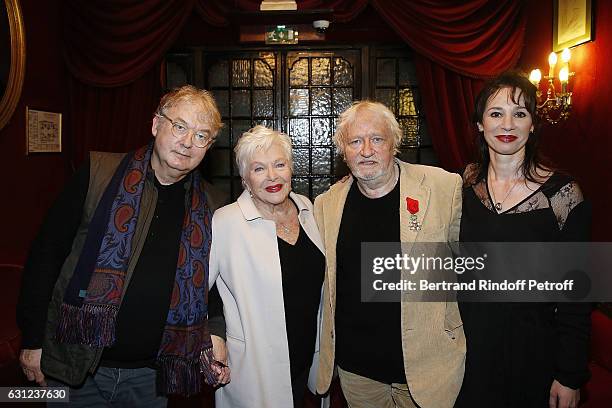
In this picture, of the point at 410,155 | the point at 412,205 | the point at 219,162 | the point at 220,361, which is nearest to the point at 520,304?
the point at 412,205

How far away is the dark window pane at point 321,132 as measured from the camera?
15.7 feet

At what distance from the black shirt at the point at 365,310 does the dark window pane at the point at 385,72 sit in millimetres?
2967

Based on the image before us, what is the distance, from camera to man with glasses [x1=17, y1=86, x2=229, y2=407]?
1.73 metres

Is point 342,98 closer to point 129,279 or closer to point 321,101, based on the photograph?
point 321,101

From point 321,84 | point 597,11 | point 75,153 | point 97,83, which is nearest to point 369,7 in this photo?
point 321,84

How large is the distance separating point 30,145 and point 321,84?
2.57m

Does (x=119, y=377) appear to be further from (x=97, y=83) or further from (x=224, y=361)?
(x=97, y=83)

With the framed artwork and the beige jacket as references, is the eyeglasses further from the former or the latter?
the framed artwork

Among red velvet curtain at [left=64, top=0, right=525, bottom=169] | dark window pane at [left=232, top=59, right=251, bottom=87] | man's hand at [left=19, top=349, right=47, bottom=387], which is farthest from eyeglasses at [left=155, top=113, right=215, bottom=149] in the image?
dark window pane at [left=232, top=59, right=251, bottom=87]

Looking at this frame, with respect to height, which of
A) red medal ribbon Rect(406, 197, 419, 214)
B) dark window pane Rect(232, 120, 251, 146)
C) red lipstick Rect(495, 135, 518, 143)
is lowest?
red medal ribbon Rect(406, 197, 419, 214)

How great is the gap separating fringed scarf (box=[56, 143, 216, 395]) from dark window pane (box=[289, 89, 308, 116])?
2878mm

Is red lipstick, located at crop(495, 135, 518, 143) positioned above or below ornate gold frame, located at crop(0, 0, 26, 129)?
below

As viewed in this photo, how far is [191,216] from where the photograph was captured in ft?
6.32

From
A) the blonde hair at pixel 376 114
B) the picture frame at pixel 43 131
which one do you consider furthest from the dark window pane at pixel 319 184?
the blonde hair at pixel 376 114
